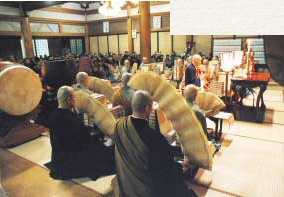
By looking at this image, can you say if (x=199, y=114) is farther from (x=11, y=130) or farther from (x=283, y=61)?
(x=11, y=130)

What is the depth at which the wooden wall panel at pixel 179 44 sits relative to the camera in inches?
462

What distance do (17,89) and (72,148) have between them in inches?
57.1

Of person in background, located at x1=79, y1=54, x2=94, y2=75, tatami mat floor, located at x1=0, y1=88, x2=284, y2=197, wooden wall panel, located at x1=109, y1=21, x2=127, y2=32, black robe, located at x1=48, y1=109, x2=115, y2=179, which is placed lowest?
tatami mat floor, located at x1=0, y1=88, x2=284, y2=197

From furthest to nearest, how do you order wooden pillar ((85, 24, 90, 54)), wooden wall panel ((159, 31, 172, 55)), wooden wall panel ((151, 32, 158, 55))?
wooden pillar ((85, 24, 90, 54))
wooden wall panel ((151, 32, 158, 55))
wooden wall panel ((159, 31, 172, 55))

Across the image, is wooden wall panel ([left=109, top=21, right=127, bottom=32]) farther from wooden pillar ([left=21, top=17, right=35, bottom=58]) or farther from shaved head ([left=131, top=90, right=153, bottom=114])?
shaved head ([left=131, top=90, right=153, bottom=114])

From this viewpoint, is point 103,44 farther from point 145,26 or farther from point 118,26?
point 145,26

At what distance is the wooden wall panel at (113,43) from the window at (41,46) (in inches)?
141

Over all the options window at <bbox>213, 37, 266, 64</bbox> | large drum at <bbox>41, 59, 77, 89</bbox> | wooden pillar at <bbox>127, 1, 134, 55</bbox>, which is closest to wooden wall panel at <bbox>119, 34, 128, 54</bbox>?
wooden pillar at <bbox>127, 1, 134, 55</bbox>

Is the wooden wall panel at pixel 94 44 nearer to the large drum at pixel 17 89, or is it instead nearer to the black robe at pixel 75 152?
the large drum at pixel 17 89

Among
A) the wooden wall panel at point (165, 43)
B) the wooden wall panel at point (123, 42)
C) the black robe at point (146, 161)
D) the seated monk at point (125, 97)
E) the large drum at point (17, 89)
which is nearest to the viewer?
the black robe at point (146, 161)

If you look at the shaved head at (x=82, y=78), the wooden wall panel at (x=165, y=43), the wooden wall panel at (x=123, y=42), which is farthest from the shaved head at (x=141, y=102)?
the wooden wall panel at (x=123, y=42)

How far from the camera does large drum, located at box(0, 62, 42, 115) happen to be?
138 inches

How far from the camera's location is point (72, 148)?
2979 mm

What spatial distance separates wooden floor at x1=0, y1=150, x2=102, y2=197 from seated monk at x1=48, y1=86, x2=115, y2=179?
0.46ft
